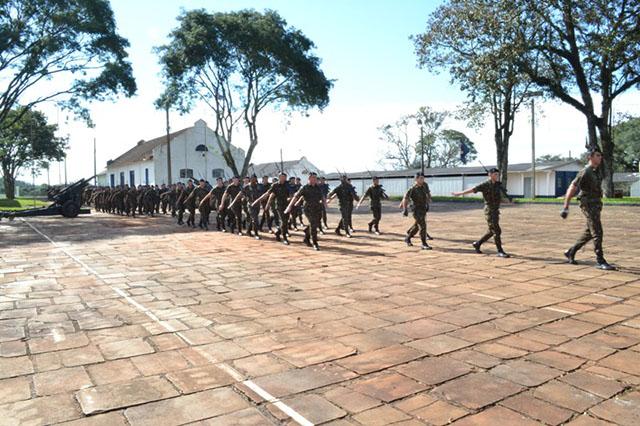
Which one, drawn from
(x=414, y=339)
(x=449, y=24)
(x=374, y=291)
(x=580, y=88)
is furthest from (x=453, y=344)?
(x=580, y=88)

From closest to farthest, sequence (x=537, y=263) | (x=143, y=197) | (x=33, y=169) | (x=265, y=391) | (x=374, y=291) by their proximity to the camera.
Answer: (x=265, y=391) → (x=374, y=291) → (x=537, y=263) → (x=143, y=197) → (x=33, y=169)

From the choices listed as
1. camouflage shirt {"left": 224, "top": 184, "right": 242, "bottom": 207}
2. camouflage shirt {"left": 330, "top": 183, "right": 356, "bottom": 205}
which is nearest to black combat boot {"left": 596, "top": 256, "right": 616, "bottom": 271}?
camouflage shirt {"left": 330, "top": 183, "right": 356, "bottom": 205}

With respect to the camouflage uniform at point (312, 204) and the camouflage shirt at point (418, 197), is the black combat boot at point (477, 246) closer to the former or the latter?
the camouflage shirt at point (418, 197)

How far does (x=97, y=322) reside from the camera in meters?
5.14

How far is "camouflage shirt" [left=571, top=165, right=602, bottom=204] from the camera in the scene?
781 cm

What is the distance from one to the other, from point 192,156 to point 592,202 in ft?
139

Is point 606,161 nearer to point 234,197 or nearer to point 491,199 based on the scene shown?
point 491,199

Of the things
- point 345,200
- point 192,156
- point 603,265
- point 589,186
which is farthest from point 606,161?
point 192,156

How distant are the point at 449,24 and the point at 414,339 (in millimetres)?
23402

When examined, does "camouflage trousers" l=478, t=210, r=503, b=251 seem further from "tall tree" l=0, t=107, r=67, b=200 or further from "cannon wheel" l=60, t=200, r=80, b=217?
"tall tree" l=0, t=107, r=67, b=200

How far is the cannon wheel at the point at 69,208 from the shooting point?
75.7 ft

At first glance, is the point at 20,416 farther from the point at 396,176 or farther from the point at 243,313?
the point at 396,176

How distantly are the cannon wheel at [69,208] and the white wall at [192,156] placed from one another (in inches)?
856

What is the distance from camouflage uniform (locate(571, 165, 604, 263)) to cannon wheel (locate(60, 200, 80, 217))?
21703mm
